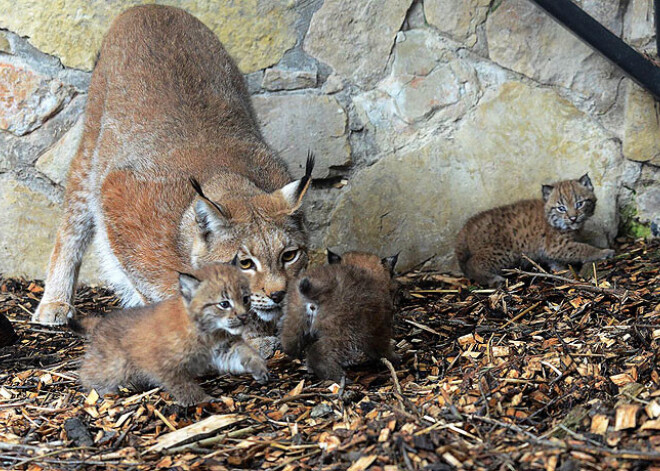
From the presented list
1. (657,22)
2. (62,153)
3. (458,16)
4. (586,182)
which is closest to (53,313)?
(62,153)

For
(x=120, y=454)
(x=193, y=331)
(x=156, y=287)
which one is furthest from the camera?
(x=156, y=287)

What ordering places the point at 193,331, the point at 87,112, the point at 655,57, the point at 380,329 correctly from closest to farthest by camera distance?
1. the point at 193,331
2. the point at 380,329
3. the point at 655,57
4. the point at 87,112

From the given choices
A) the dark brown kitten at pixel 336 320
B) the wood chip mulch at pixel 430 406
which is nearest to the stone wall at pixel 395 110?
the wood chip mulch at pixel 430 406

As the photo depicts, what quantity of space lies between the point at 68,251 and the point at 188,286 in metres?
2.19

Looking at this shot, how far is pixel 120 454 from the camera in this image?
3182 millimetres

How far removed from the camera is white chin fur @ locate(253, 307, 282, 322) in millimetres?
3796

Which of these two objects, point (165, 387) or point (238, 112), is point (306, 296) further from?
point (238, 112)

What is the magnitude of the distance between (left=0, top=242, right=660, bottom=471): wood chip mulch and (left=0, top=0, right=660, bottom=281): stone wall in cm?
107

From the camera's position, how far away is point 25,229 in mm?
5711

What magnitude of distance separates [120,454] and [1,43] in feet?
11.3

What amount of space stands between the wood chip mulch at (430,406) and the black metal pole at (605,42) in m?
1.19

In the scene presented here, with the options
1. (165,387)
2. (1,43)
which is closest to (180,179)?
(165,387)

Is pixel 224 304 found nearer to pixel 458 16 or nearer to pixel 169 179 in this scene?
pixel 169 179

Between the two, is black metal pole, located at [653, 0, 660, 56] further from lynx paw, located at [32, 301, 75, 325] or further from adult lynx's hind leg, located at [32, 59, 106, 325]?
lynx paw, located at [32, 301, 75, 325]
